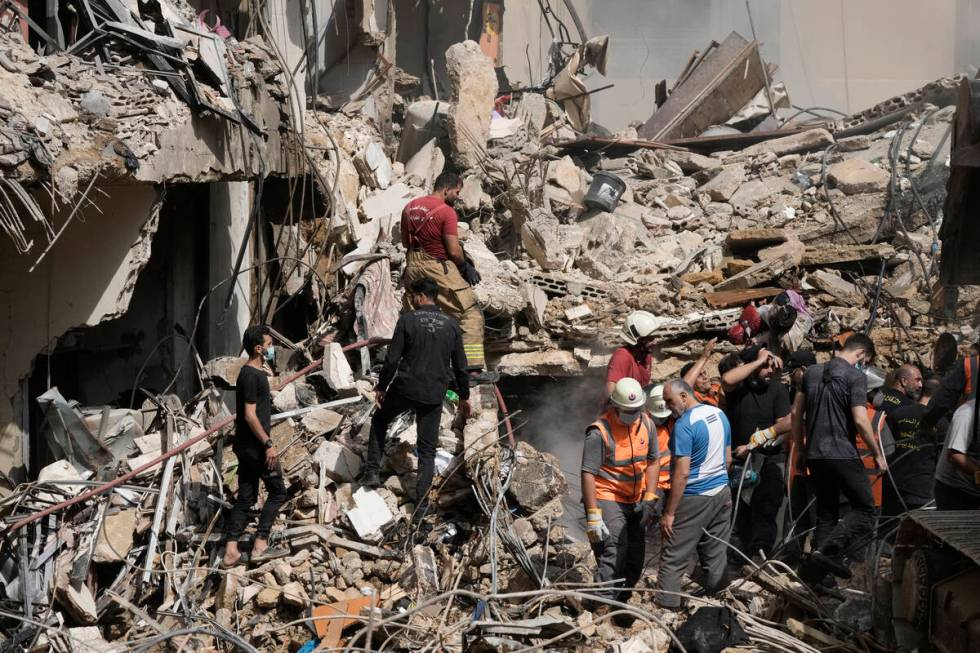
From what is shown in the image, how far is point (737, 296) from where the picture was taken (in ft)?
35.5

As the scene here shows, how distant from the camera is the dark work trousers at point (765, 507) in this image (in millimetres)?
7594

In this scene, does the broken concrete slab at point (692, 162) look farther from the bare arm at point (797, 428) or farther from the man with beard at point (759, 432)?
the bare arm at point (797, 428)

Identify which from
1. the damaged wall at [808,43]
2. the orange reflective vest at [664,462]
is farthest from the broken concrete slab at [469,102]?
the damaged wall at [808,43]

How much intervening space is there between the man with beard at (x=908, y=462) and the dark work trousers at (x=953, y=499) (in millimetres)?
1131

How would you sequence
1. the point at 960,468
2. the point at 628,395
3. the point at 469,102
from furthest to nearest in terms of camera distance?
the point at 469,102 < the point at 628,395 < the point at 960,468

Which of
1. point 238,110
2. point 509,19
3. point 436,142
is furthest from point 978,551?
point 509,19

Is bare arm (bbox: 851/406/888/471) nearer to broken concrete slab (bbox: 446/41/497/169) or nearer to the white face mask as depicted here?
the white face mask

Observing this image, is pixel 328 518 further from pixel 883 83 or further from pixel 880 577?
pixel 883 83

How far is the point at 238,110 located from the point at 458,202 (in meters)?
3.68

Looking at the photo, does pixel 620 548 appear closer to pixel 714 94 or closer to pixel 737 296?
pixel 737 296

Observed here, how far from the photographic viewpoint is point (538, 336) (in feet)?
33.5

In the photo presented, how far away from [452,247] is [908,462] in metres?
3.84

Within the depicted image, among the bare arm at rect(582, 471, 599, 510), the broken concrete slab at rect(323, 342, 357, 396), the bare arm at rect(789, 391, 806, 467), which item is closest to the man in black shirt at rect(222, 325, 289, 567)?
the broken concrete slab at rect(323, 342, 357, 396)

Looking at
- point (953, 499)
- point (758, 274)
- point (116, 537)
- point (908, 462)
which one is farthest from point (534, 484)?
point (758, 274)
